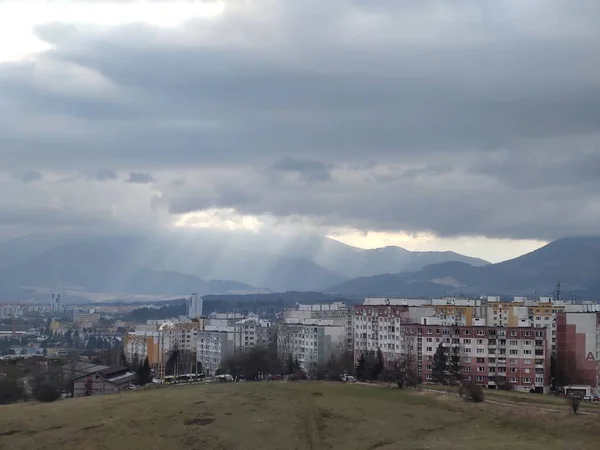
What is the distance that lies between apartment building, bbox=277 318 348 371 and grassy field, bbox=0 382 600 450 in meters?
46.4

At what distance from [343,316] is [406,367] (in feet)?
172

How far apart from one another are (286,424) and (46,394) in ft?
81.3

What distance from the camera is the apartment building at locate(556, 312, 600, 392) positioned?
81375 millimetres

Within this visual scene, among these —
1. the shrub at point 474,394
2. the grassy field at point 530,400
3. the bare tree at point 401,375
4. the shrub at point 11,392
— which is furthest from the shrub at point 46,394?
the shrub at point 474,394

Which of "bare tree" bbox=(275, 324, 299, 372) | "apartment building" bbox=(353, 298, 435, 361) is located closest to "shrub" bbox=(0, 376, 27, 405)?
"apartment building" bbox=(353, 298, 435, 361)

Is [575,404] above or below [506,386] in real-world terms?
above

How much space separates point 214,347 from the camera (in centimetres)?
11856

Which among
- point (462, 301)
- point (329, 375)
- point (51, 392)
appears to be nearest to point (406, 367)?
point (329, 375)

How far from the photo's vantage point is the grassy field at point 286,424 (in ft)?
144

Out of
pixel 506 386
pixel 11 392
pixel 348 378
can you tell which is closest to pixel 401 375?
pixel 506 386

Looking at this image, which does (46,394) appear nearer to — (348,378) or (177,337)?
(348,378)

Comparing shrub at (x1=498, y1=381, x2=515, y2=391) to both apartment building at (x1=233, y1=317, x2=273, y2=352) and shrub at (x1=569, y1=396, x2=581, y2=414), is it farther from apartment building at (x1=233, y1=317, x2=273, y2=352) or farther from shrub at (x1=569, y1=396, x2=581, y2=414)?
apartment building at (x1=233, y1=317, x2=273, y2=352)

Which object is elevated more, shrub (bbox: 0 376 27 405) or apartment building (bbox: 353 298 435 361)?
apartment building (bbox: 353 298 435 361)

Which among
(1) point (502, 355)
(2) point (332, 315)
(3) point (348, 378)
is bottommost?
(3) point (348, 378)
